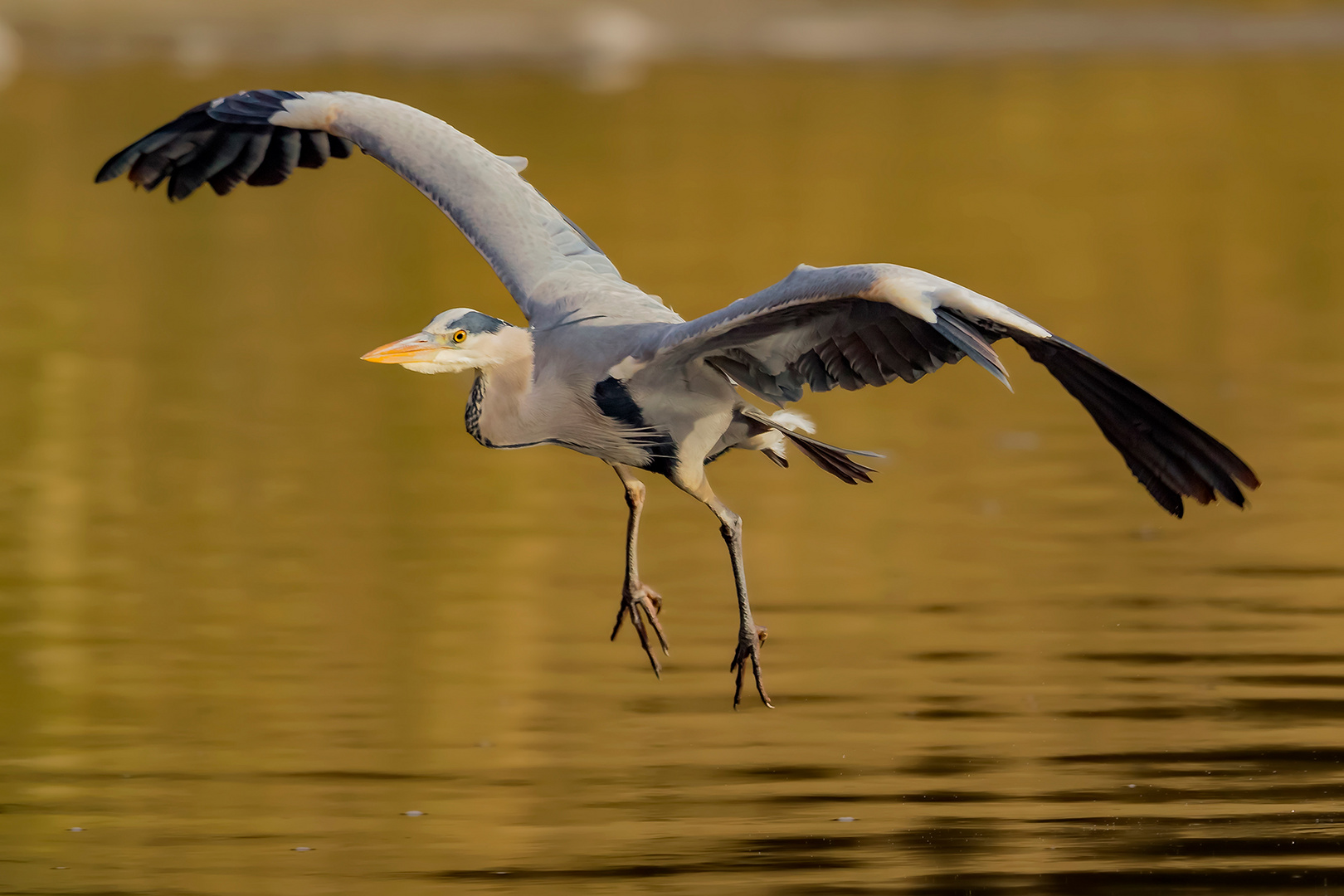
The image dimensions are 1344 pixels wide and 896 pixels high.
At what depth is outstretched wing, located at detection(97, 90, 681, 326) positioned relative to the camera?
1072cm

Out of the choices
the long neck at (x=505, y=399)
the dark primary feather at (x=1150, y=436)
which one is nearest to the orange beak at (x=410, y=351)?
the long neck at (x=505, y=399)

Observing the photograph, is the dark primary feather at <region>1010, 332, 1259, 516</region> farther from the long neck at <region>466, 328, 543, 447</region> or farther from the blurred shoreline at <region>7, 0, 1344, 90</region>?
the blurred shoreline at <region>7, 0, 1344, 90</region>

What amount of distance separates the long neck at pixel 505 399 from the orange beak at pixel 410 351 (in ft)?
1.22

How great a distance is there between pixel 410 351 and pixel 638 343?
37.1 inches

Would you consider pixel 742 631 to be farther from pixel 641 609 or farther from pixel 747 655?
pixel 641 609

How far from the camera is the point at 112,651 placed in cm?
1134

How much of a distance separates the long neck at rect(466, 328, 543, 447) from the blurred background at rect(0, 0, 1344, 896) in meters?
1.12

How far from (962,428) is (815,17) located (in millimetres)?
47907

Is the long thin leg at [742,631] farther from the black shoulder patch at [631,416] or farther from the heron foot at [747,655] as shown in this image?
the black shoulder patch at [631,416]

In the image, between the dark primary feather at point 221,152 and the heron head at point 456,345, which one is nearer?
the heron head at point 456,345

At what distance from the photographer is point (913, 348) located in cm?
951

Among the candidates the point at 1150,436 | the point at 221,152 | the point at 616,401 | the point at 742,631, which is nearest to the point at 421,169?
the point at 221,152

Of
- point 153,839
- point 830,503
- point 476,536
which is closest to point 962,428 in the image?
point 830,503

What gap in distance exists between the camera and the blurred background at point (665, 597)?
859 cm
